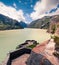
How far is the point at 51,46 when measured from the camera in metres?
19.4

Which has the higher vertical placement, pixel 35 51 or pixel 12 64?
pixel 35 51

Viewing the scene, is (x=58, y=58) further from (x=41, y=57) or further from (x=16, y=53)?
(x=16, y=53)

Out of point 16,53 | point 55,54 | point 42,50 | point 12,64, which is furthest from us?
point 16,53

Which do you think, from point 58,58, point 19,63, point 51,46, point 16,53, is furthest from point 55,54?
point 16,53

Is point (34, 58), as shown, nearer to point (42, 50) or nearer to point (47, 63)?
point (42, 50)

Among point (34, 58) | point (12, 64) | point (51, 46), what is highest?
point (51, 46)

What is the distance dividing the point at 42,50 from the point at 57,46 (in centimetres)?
209

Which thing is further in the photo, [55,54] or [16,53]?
[16,53]

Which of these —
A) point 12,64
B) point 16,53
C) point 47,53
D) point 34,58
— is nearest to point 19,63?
point 12,64

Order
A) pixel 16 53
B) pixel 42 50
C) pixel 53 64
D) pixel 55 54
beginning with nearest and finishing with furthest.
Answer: pixel 53 64 < pixel 55 54 < pixel 42 50 < pixel 16 53

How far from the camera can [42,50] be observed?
19.2 metres

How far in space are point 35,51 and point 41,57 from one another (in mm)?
1916

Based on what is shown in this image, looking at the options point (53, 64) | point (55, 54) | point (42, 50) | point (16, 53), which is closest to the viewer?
point (53, 64)

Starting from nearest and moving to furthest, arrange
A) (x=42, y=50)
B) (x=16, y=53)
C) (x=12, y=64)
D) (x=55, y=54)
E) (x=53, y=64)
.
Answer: (x=53, y=64)
(x=55, y=54)
(x=42, y=50)
(x=12, y=64)
(x=16, y=53)
